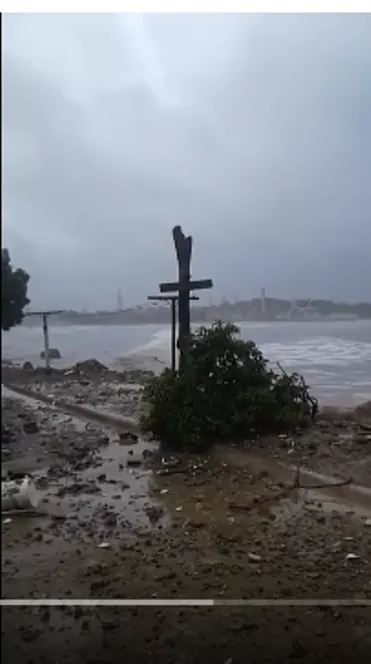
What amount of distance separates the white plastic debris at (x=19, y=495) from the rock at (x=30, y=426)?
0.07m

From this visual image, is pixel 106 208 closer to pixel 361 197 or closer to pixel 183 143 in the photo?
pixel 183 143

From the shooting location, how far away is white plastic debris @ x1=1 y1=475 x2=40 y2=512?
30.2 inches

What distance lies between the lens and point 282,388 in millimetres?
1476

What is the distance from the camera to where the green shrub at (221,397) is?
130 centimetres

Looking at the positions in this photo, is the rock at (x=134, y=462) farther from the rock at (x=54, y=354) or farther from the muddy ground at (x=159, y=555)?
the rock at (x=54, y=354)

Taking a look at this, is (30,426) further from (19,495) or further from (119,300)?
(119,300)

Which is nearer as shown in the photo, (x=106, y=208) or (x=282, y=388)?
(x=106, y=208)

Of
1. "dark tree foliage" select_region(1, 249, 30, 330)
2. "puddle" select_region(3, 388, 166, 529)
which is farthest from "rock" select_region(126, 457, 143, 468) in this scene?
"dark tree foliage" select_region(1, 249, 30, 330)

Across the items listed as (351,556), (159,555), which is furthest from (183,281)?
(351,556)

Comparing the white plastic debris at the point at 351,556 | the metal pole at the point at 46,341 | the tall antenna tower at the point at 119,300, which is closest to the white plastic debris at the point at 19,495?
the metal pole at the point at 46,341

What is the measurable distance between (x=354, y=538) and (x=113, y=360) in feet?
2.24

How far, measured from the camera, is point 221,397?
1650 millimetres

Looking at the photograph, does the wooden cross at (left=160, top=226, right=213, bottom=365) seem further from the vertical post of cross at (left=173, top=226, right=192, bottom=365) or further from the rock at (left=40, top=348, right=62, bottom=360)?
the rock at (left=40, top=348, right=62, bottom=360)
